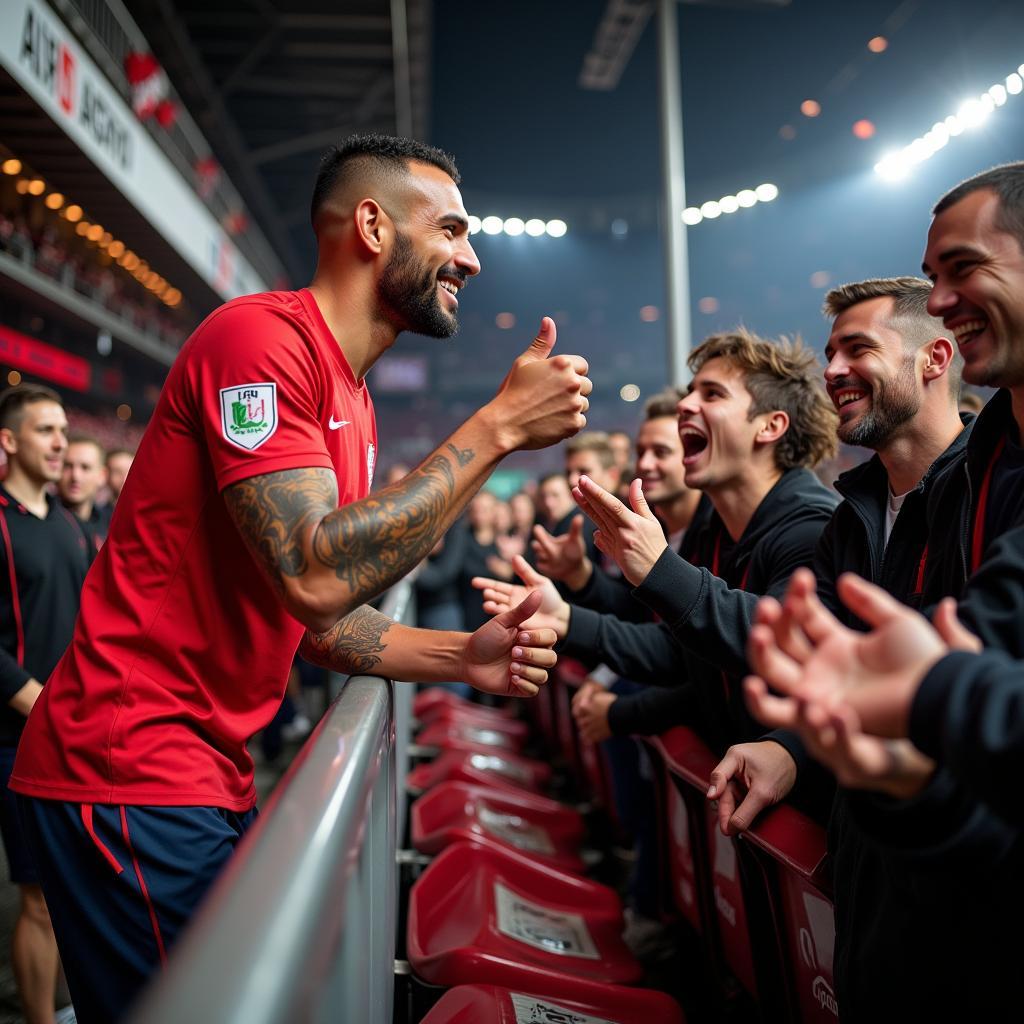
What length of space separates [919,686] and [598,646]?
5.90 feet

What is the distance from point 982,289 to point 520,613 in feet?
3.14

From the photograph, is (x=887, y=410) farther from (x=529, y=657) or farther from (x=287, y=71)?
(x=287, y=71)

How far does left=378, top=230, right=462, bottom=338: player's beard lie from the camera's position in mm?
1707

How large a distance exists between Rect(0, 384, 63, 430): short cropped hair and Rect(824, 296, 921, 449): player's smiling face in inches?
108

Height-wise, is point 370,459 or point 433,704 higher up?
point 370,459

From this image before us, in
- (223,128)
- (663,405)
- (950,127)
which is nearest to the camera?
(663,405)

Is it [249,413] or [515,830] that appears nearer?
[249,413]

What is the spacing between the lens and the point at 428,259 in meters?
1.72

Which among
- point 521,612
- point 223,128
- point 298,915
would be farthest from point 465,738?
point 223,128

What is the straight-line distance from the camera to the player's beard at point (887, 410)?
7.05 feet

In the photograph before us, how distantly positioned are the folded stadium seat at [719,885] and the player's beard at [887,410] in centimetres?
87

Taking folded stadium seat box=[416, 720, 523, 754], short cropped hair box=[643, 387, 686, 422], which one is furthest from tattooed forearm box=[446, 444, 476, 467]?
folded stadium seat box=[416, 720, 523, 754]

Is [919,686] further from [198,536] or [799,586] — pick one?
[198,536]

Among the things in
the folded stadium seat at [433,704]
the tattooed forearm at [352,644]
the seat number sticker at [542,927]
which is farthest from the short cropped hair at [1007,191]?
the folded stadium seat at [433,704]
